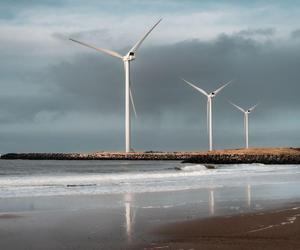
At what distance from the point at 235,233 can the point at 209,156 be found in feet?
326

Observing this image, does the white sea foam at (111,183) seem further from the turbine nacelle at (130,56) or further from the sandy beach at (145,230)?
the turbine nacelle at (130,56)

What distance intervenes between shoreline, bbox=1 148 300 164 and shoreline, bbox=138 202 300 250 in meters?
88.4

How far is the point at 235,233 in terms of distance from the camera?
1152 cm

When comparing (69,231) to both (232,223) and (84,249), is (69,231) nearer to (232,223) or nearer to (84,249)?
(84,249)

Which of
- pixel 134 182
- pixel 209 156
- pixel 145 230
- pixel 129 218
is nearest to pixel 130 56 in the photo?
pixel 209 156

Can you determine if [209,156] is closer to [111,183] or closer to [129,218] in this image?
[111,183]

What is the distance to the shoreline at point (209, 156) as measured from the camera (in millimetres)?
104562

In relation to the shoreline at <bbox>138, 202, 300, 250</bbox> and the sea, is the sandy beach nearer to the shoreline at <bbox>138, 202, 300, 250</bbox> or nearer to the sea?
the shoreline at <bbox>138, 202, 300, 250</bbox>

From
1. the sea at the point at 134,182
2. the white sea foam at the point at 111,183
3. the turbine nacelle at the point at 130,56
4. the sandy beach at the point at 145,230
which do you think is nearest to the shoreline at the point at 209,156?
the turbine nacelle at the point at 130,56

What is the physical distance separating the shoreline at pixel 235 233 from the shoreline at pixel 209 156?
88.4 meters

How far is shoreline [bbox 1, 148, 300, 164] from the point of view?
104562mm

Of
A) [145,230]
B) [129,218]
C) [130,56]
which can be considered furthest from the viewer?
[130,56]

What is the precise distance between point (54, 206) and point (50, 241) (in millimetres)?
7159

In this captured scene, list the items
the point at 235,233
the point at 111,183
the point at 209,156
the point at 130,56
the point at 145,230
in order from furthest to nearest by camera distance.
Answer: the point at 209,156 < the point at 130,56 < the point at 111,183 < the point at 145,230 < the point at 235,233
